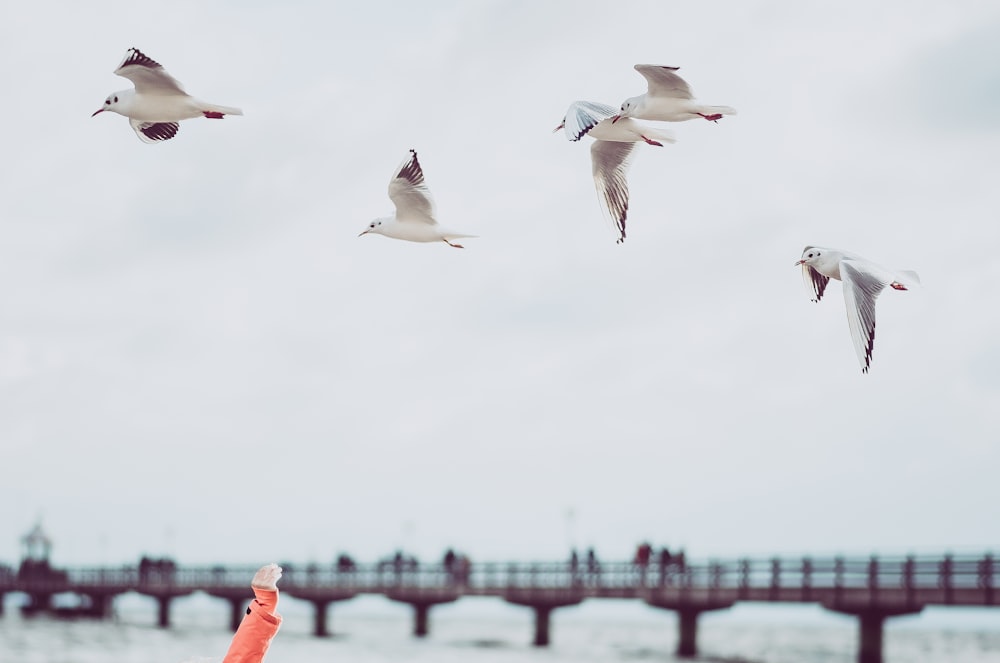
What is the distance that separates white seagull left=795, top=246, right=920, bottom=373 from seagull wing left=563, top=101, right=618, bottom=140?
1.40 meters

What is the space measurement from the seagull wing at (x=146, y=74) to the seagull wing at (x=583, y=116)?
238 cm

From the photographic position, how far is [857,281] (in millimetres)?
6535

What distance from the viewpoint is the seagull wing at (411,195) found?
9195 millimetres

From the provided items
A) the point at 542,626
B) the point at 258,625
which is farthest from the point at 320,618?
the point at 258,625

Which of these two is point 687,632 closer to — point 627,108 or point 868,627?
point 868,627

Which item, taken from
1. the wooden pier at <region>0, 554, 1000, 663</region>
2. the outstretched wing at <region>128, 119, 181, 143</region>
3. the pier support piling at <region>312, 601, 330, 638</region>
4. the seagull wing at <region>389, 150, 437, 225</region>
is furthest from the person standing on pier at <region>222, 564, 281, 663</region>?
the pier support piling at <region>312, 601, 330, 638</region>

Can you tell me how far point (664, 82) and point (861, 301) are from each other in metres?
2.04

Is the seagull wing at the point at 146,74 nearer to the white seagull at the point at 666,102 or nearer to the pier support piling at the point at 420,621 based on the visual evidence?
the white seagull at the point at 666,102

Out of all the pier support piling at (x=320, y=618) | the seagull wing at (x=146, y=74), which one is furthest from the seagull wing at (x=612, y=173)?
the pier support piling at (x=320, y=618)

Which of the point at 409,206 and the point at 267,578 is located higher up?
the point at 409,206

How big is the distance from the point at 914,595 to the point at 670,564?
7.59 m

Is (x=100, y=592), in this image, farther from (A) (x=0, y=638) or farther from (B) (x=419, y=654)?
(B) (x=419, y=654)

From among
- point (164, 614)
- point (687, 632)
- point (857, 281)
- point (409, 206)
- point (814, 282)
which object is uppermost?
point (409, 206)

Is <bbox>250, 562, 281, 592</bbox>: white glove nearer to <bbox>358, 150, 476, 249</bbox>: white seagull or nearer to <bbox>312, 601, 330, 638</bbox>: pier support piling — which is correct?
<bbox>358, 150, 476, 249</bbox>: white seagull
